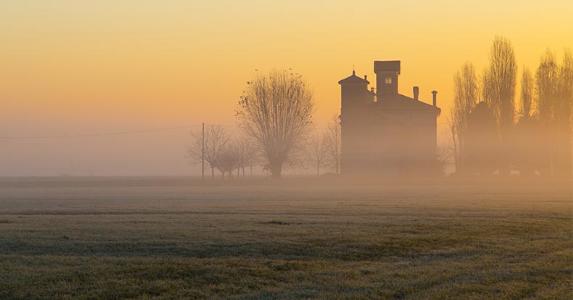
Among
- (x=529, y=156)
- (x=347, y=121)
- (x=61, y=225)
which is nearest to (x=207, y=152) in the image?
(x=347, y=121)

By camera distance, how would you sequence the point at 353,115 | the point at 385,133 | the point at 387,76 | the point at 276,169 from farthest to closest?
the point at 276,169 → the point at 387,76 → the point at 353,115 → the point at 385,133

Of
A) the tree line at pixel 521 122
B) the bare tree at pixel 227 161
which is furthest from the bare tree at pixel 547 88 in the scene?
the bare tree at pixel 227 161

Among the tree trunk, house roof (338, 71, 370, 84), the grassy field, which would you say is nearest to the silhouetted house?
house roof (338, 71, 370, 84)

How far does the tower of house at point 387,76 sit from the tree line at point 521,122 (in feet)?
33.8

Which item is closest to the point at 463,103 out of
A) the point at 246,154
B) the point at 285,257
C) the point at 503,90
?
the point at 503,90

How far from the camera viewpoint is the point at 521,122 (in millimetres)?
94438

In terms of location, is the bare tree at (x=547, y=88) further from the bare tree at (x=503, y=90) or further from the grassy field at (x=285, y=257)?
the grassy field at (x=285, y=257)

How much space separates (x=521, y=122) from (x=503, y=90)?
395cm

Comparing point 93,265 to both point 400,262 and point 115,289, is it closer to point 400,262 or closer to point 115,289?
point 115,289

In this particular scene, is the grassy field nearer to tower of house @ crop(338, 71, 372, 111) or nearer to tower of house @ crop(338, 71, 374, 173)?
tower of house @ crop(338, 71, 374, 173)

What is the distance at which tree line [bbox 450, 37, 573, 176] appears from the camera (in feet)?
307

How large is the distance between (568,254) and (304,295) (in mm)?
9482

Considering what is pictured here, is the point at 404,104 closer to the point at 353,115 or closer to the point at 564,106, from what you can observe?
the point at 353,115

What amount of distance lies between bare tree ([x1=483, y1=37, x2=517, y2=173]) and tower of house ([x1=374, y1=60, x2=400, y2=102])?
1142 cm
